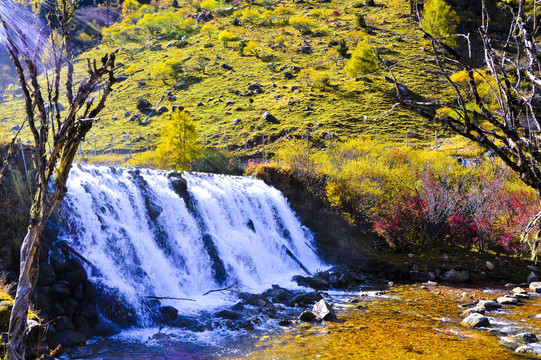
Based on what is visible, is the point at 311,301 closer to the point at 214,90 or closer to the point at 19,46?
the point at 19,46

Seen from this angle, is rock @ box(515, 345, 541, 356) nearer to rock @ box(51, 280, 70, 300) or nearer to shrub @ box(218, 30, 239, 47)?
rock @ box(51, 280, 70, 300)

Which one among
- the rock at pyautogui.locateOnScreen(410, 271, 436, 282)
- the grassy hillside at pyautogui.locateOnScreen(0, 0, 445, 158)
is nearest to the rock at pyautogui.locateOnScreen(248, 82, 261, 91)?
the grassy hillside at pyautogui.locateOnScreen(0, 0, 445, 158)

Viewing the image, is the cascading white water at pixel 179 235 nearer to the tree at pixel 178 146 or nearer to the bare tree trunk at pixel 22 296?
the bare tree trunk at pixel 22 296

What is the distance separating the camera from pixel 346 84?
65.5m

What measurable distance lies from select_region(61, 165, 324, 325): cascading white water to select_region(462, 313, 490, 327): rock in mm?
8515

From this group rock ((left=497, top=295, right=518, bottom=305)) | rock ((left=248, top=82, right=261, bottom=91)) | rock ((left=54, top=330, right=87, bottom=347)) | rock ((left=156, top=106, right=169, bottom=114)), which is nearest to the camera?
rock ((left=54, top=330, right=87, bottom=347))

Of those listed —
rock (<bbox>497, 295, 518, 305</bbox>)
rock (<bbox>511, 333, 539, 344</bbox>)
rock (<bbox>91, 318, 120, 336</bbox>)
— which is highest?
rock (<bbox>91, 318, 120, 336</bbox>)

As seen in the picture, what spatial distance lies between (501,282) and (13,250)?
71.1ft

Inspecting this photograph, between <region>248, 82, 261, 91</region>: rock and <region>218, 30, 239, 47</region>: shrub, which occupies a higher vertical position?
<region>218, 30, 239, 47</region>: shrub

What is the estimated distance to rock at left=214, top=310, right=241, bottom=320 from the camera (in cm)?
1332

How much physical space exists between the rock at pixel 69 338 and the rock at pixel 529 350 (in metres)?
12.0

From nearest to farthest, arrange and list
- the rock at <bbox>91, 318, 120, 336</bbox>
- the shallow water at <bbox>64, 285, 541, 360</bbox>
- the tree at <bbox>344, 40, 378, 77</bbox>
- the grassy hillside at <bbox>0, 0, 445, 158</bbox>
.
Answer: the shallow water at <bbox>64, 285, 541, 360</bbox> < the rock at <bbox>91, 318, 120, 336</bbox> < the grassy hillside at <bbox>0, 0, 445, 158</bbox> < the tree at <bbox>344, 40, 378, 77</bbox>

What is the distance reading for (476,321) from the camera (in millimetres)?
12445

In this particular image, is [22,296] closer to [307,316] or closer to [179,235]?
[307,316]
